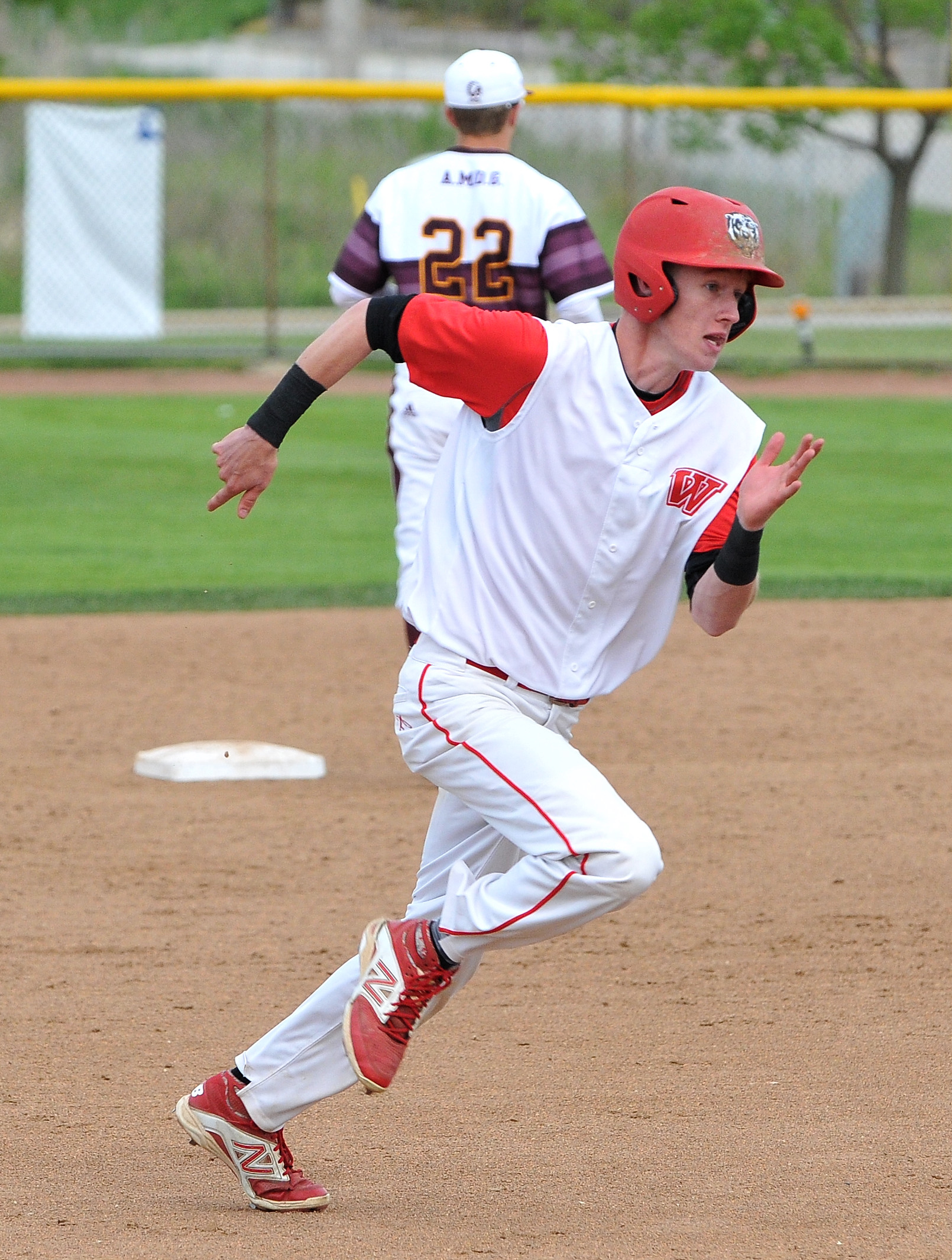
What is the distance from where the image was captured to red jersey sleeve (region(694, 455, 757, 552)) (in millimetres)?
3426

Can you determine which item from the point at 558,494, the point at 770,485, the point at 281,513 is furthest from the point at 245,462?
the point at 281,513

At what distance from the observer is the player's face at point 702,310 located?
3.31 metres

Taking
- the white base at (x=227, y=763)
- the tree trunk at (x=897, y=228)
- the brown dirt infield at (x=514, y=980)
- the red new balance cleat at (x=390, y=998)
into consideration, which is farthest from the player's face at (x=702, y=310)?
the tree trunk at (x=897, y=228)

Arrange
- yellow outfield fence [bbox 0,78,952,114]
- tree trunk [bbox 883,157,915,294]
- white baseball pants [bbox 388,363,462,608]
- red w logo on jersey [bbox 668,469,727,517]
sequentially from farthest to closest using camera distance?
tree trunk [bbox 883,157,915,294], yellow outfield fence [bbox 0,78,952,114], white baseball pants [bbox 388,363,462,608], red w logo on jersey [bbox 668,469,727,517]

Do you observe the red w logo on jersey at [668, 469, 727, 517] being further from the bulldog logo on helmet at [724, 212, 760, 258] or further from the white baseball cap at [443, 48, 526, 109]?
the white baseball cap at [443, 48, 526, 109]

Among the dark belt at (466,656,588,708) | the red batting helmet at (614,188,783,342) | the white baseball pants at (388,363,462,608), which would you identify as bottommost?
the white baseball pants at (388,363,462,608)

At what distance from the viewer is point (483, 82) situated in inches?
227

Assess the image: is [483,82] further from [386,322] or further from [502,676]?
[502,676]

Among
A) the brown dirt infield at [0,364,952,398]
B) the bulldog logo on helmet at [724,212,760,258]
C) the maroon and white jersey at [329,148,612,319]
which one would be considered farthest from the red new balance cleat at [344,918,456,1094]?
the brown dirt infield at [0,364,952,398]

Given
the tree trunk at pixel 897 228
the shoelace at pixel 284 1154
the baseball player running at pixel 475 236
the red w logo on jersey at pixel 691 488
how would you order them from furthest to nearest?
the tree trunk at pixel 897 228, the baseball player running at pixel 475 236, the shoelace at pixel 284 1154, the red w logo on jersey at pixel 691 488

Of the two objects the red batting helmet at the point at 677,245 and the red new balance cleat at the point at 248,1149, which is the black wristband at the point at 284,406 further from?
the red new balance cleat at the point at 248,1149

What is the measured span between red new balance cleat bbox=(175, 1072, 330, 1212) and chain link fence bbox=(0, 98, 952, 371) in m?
13.5

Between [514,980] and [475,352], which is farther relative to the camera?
[514,980]

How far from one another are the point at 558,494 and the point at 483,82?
2.80 meters
